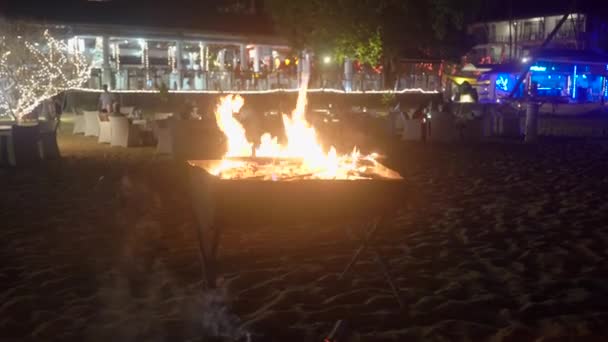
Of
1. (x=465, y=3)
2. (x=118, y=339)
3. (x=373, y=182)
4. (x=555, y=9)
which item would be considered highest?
(x=555, y=9)

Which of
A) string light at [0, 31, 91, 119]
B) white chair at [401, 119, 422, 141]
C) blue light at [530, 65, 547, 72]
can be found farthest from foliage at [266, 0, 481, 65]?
white chair at [401, 119, 422, 141]

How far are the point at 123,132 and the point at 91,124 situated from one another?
3.08 metres

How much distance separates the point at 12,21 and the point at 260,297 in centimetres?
1786

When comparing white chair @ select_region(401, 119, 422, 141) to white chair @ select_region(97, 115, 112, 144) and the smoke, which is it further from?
the smoke

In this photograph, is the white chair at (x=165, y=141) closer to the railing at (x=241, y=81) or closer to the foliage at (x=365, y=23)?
the railing at (x=241, y=81)

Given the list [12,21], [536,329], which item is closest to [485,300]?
[536,329]

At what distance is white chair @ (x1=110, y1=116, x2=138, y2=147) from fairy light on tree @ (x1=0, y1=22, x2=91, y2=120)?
17.9 ft

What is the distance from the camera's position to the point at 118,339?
3.89 meters

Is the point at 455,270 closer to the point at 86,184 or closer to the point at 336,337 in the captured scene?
the point at 336,337

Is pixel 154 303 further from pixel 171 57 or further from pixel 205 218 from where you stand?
pixel 171 57

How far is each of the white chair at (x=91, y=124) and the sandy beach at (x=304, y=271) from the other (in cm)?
799

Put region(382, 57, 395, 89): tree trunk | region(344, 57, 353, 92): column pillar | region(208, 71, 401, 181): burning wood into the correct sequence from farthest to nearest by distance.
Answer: region(382, 57, 395, 89): tree trunk → region(344, 57, 353, 92): column pillar → region(208, 71, 401, 181): burning wood

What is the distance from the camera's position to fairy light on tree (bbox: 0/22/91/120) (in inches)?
736

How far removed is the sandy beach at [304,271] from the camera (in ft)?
13.5
